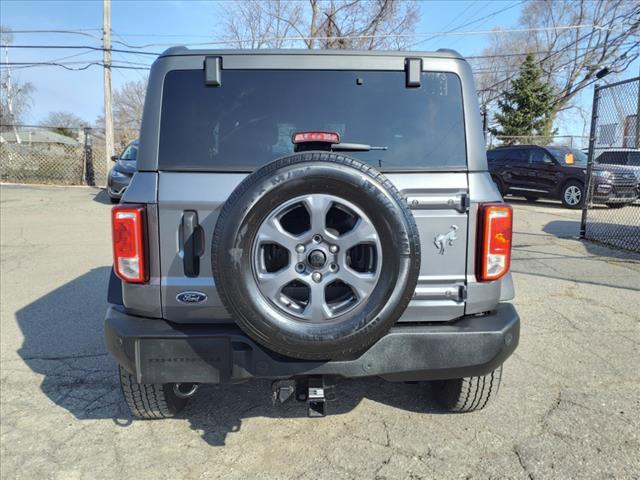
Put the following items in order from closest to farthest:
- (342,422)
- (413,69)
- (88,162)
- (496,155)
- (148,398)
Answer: (413,69) < (148,398) < (342,422) < (496,155) < (88,162)

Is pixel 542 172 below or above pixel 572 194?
above

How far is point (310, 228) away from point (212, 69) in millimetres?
1016

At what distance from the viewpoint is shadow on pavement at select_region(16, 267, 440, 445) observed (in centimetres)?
294

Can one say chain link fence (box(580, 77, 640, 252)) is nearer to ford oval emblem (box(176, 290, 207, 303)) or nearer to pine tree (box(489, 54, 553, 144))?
ford oval emblem (box(176, 290, 207, 303))

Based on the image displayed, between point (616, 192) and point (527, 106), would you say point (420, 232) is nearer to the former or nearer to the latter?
point (616, 192)

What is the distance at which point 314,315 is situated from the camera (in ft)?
6.67

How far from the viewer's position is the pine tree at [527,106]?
27.0 m

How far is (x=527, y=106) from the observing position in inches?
1080

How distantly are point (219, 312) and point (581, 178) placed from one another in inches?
518

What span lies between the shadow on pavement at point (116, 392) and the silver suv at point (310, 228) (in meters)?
0.49

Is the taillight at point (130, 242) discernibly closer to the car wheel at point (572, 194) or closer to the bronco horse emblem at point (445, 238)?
the bronco horse emblem at point (445, 238)

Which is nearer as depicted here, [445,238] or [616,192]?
[445,238]

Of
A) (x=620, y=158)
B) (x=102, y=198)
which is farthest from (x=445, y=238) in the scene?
(x=102, y=198)

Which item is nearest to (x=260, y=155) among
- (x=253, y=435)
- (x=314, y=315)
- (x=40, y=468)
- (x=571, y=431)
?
(x=314, y=315)
